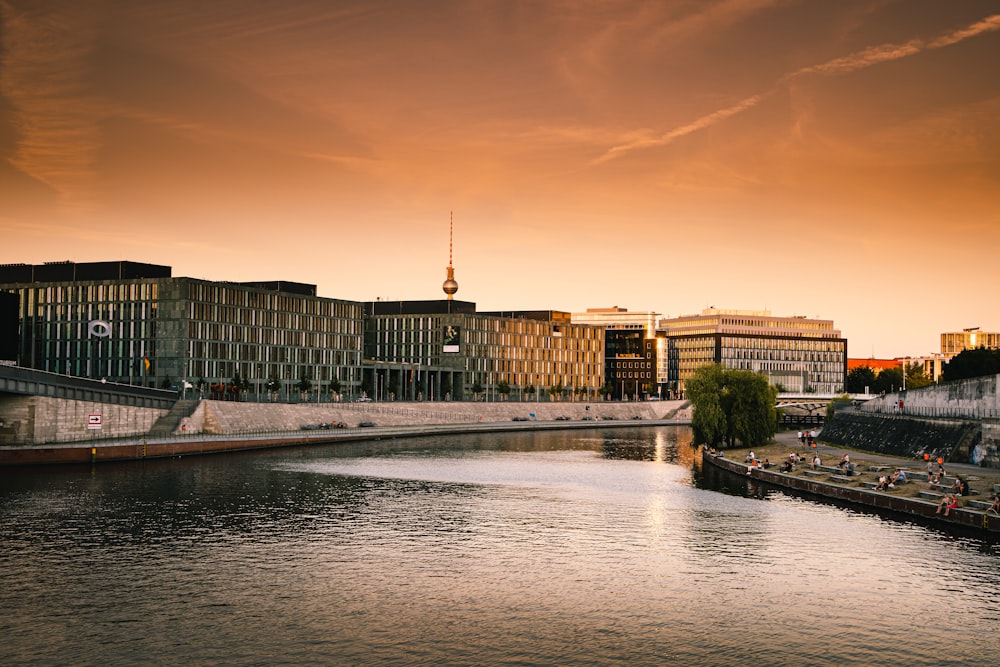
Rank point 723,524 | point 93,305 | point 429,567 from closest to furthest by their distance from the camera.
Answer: point 429,567
point 723,524
point 93,305

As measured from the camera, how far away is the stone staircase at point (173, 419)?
117675 mm

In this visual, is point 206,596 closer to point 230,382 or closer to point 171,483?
point 171,483

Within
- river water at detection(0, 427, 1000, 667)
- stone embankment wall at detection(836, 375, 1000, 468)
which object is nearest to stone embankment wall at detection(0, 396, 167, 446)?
river water at detection(0, 427, 1000, 667)

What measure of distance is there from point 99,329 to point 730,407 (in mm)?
107595

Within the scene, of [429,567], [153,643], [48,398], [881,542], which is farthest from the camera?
[48,398]

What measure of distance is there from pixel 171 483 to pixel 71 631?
147 ft

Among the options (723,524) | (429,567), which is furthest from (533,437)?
(429,567)

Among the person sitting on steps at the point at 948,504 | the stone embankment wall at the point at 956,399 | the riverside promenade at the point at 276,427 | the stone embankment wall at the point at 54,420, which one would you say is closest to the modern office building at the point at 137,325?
the riverside promenade at the point at 276,427

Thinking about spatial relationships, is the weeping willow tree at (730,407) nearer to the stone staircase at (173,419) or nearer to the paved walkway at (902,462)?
the paved walkway at (902,462)

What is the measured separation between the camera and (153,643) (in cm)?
3491

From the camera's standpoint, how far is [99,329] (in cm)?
16375

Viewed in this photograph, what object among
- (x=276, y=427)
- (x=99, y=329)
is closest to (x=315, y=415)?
(x=276, y=427)

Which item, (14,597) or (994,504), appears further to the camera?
(994,504)

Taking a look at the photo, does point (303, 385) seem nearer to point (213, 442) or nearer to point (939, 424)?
point (213, 442)
